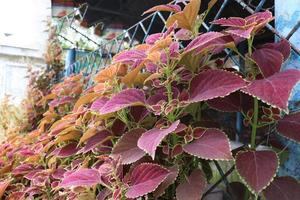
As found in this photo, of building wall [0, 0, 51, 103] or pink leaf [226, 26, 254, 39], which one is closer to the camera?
pink leaf [226, 26, 254, 39]

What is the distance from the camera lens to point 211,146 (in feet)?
2.05

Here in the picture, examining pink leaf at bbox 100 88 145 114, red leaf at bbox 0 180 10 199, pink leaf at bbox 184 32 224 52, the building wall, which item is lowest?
the building wall

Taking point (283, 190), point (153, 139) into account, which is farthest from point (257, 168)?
point (153, 139)

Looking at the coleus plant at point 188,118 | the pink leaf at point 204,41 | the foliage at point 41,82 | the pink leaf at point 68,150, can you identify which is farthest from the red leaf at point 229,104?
the foliage at point 41,82

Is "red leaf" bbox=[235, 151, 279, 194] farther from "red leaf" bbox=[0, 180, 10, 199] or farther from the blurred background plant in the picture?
the blurred background plant

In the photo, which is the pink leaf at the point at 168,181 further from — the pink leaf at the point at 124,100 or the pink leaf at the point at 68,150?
the pink leaf at the point at 68,150

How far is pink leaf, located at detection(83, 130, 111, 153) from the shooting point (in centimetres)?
82

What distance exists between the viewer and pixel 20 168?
48.4 inches

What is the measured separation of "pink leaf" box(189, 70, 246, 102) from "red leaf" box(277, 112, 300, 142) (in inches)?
4.8

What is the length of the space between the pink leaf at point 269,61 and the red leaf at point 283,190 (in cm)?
19

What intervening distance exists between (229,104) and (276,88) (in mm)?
142

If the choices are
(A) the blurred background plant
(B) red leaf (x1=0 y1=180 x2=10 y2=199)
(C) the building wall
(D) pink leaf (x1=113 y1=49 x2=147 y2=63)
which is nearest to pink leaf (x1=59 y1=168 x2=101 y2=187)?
(D) pink leaf (x1=113 y1=49 x2=147 y2=63)

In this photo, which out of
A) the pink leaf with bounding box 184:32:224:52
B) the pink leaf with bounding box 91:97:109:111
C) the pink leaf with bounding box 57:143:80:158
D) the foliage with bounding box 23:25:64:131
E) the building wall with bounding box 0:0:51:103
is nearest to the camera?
the pink leaf with bounding box 184:32:224:52

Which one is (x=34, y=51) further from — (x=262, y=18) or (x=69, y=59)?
(x=262, y=18)
